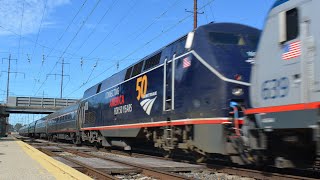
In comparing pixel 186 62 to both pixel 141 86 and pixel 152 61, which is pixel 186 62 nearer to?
pixel 152 61

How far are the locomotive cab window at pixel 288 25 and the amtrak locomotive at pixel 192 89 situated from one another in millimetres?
2655

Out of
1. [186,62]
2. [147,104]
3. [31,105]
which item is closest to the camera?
[186,62]

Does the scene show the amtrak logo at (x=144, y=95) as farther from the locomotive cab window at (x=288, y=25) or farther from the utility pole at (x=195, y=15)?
the utility pole at (x=195, y=15)

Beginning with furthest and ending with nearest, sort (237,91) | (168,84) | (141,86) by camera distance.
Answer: (141,86) < (168,84) < (237,91)

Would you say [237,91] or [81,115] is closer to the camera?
[237,91]

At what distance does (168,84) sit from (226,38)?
2.65 m

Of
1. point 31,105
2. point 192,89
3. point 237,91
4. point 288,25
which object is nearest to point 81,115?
point 192,89

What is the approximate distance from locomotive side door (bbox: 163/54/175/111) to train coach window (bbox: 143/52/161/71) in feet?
2.97

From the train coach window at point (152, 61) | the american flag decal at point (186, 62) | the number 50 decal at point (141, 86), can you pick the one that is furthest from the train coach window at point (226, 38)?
the number 50 decal at point (141, 86)

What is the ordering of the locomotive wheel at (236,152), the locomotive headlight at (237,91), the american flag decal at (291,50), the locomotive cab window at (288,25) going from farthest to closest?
the locomotive headlight at (237,91) → the locomotive wheel at (236,152) → the locomotive cab window at (288,25) → the american flag decal at (291,50)

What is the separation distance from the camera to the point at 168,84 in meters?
12.7

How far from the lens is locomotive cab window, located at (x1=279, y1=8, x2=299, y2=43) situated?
6910 mm

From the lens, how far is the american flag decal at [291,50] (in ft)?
22.1

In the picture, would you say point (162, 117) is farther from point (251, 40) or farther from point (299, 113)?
point (299, 113)
